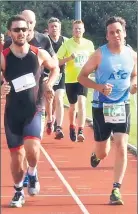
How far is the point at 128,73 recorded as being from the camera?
1028cm

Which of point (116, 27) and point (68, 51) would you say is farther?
point (68, 51)

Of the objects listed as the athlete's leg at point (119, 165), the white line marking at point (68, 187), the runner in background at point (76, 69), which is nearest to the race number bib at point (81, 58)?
the runner in background at point (76, 69)

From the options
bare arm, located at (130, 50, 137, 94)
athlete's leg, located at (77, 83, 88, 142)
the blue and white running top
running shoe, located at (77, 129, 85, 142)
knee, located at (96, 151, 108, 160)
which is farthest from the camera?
running shoe, located at (77, 129, 85, 142)

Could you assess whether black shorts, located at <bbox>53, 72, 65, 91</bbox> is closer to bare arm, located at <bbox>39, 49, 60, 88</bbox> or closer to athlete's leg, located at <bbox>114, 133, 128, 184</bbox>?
bare arm, located at <bbox>39, 49, 60, 88</bbox>

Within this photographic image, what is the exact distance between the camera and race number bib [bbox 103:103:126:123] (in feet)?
33.7

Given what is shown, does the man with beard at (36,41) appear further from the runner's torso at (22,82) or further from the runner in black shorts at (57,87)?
the runner in black shorts at (57,87)

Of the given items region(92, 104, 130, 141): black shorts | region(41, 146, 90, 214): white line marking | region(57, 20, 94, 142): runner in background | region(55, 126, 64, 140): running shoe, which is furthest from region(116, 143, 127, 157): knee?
region(55, 126, 64, 140): running shoe

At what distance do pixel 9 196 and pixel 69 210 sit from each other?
3.61ft

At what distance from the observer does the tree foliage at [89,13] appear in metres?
38.4

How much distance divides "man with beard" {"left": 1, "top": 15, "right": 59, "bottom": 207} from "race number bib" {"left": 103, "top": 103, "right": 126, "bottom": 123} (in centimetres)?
80

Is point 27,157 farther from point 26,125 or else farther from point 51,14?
point 51,14

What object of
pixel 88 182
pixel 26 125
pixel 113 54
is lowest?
pixel 88 182

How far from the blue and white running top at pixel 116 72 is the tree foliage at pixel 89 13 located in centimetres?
2702

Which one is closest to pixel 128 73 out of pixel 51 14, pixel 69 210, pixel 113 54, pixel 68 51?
pixel 113 54
